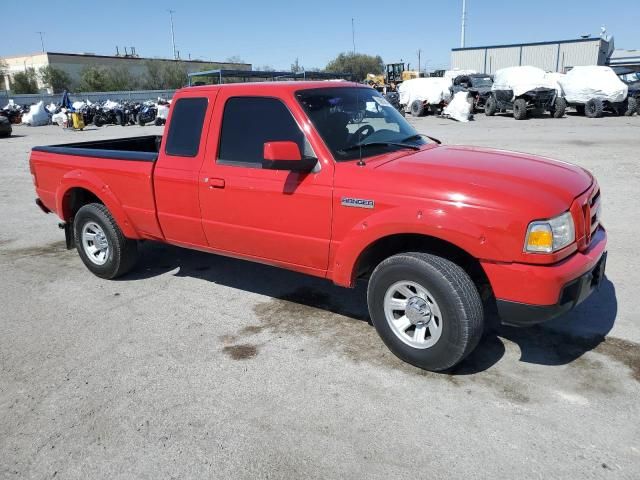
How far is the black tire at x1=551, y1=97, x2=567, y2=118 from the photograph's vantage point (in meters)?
23.5

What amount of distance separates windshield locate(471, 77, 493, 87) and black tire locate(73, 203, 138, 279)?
1057 inches

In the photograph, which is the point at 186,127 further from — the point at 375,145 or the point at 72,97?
the point at 72,97

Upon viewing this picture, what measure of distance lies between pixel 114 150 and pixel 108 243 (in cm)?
109

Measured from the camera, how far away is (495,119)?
963 inches

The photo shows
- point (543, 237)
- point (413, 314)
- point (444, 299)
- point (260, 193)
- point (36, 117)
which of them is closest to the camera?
point (543, 237)

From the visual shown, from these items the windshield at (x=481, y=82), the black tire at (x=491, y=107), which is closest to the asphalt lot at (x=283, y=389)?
the black tire at (x=491, y=107)

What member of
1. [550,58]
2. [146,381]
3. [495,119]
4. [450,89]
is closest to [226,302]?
[146,381]

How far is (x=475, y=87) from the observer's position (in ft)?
92.4

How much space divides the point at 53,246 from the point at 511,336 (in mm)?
5918

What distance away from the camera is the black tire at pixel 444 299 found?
318cm

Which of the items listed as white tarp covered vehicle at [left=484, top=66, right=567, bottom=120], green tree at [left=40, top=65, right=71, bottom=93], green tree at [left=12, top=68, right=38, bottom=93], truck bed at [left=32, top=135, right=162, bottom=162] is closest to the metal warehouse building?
white tarp covered vehicle at [left=484, top=66, right=567, bottom=120]

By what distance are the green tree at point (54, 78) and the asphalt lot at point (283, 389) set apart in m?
78.1

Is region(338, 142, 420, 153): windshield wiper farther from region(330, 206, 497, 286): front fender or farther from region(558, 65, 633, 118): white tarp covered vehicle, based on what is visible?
region(558, 65, 633, 118): white tarp covered vehicle

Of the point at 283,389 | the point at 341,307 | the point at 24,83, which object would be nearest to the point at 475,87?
the point at 341,307
